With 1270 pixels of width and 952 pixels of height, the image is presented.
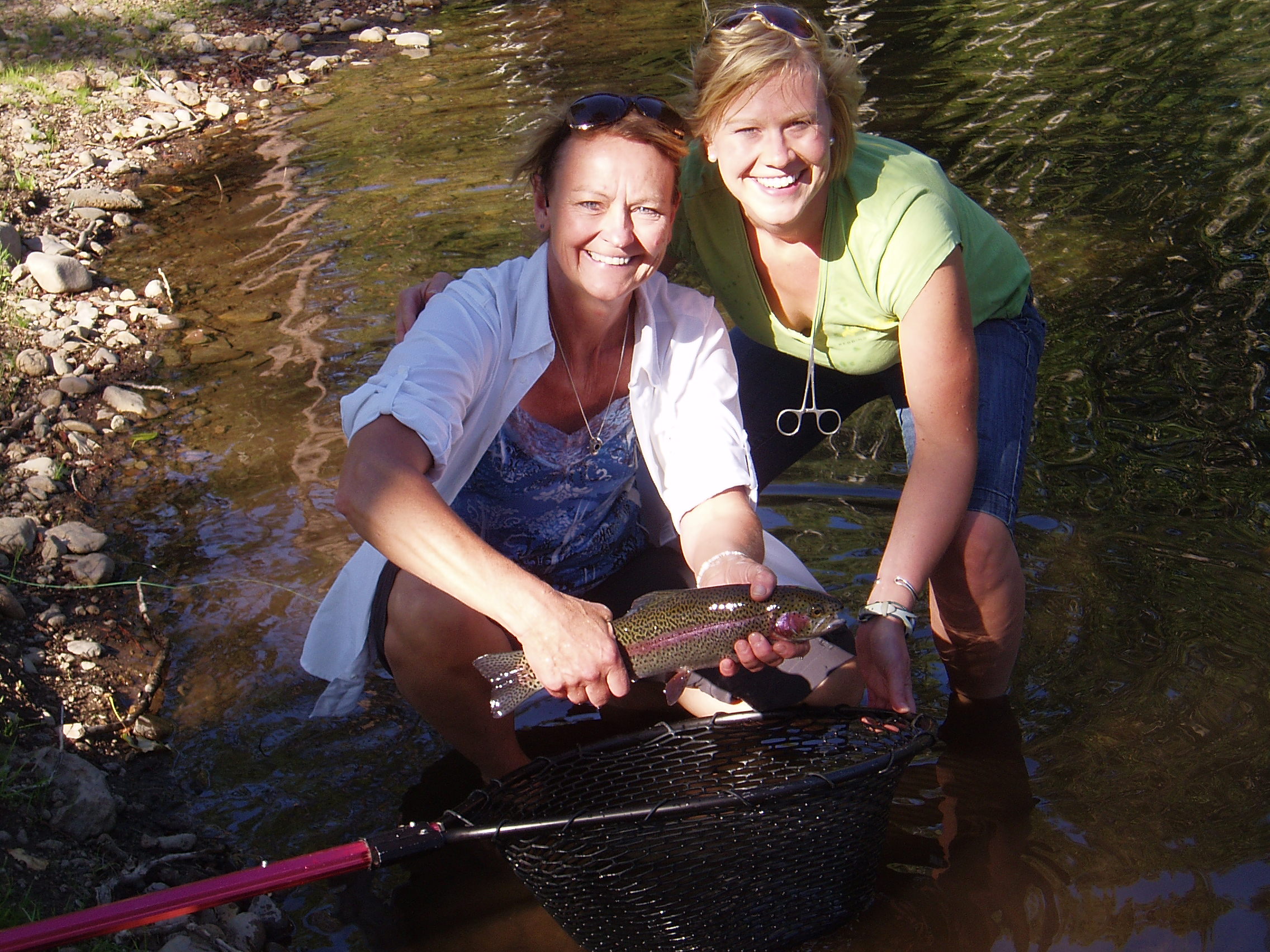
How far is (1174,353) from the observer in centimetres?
638

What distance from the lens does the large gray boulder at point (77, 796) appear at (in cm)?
331

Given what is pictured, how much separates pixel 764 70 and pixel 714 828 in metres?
2.08

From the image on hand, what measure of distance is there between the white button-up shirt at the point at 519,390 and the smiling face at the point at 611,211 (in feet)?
0.68

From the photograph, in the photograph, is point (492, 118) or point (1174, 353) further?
point (492, 118)

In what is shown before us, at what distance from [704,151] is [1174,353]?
3.88m

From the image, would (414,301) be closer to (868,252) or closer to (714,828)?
(868,252)

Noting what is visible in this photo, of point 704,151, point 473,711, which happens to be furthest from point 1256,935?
point 704,151

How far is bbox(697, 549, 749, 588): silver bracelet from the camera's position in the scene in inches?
131

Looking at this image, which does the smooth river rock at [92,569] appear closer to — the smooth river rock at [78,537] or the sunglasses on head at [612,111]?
the smooth river rock at [78,537]

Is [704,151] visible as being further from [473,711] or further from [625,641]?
[473,711]

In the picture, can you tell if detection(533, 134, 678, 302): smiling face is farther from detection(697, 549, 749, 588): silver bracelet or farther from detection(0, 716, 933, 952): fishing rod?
detection(0, 716, 933, 952): fishing rod

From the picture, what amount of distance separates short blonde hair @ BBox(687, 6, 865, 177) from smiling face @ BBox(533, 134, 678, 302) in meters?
0.27

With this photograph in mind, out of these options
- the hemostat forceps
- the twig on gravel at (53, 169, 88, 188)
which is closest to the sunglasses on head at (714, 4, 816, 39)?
the hemostat forceps

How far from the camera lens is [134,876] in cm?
319
